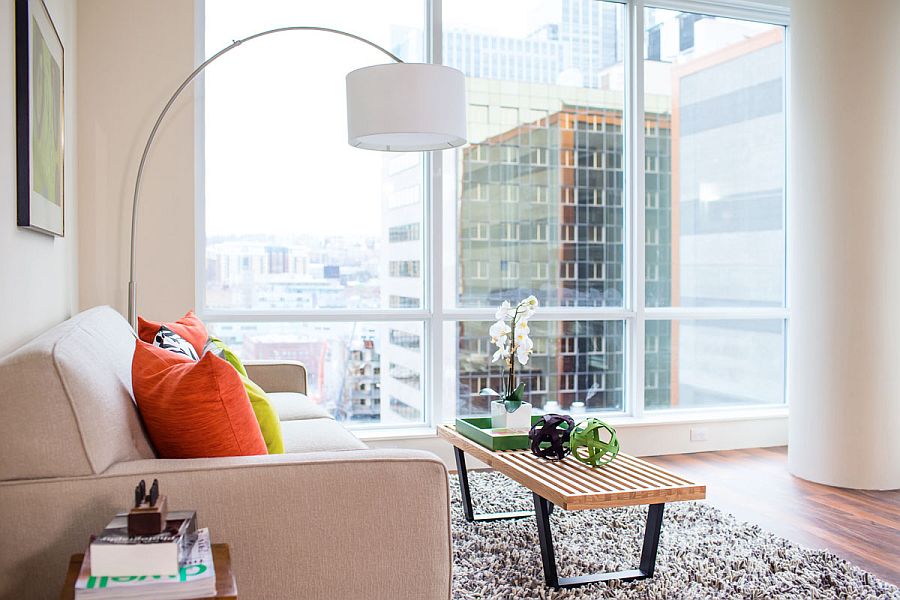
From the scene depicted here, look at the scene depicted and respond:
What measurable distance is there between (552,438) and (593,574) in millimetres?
480

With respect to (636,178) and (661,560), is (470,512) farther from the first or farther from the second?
(636,178)

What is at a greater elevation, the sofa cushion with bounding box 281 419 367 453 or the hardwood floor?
the sofa cushion with bounding box 281 419 367 453

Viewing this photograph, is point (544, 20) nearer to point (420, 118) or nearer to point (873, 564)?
point (420, 118)

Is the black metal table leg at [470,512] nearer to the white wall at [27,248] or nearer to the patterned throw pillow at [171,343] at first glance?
the patterned throw pillow at [171,343]

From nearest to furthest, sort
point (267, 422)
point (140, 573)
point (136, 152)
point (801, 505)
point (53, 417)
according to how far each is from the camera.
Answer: point (140, 573) < point (53, 417) < point (267, 422) < point (801, 505) < point (136, 152)

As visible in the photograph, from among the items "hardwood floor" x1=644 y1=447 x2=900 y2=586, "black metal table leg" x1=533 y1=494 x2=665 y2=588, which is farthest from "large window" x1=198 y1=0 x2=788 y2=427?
"black metal table leg" x1=533 y1=494 x2=665 y2=588

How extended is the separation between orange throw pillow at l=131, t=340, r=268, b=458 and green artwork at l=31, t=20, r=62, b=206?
86 cm

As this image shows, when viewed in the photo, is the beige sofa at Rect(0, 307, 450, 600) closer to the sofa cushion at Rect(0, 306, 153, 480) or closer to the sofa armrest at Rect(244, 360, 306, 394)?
the sofa cushion at Rect(0, 306, 153, 480)

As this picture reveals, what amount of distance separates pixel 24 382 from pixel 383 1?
3411mm

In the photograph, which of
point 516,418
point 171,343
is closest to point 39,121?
point 171,343

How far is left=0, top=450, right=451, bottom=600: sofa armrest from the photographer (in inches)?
63.0

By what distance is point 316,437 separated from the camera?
2775 mm

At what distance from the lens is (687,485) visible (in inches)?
99.3

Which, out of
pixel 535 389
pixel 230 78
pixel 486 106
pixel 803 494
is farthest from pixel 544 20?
pixel 803 494
